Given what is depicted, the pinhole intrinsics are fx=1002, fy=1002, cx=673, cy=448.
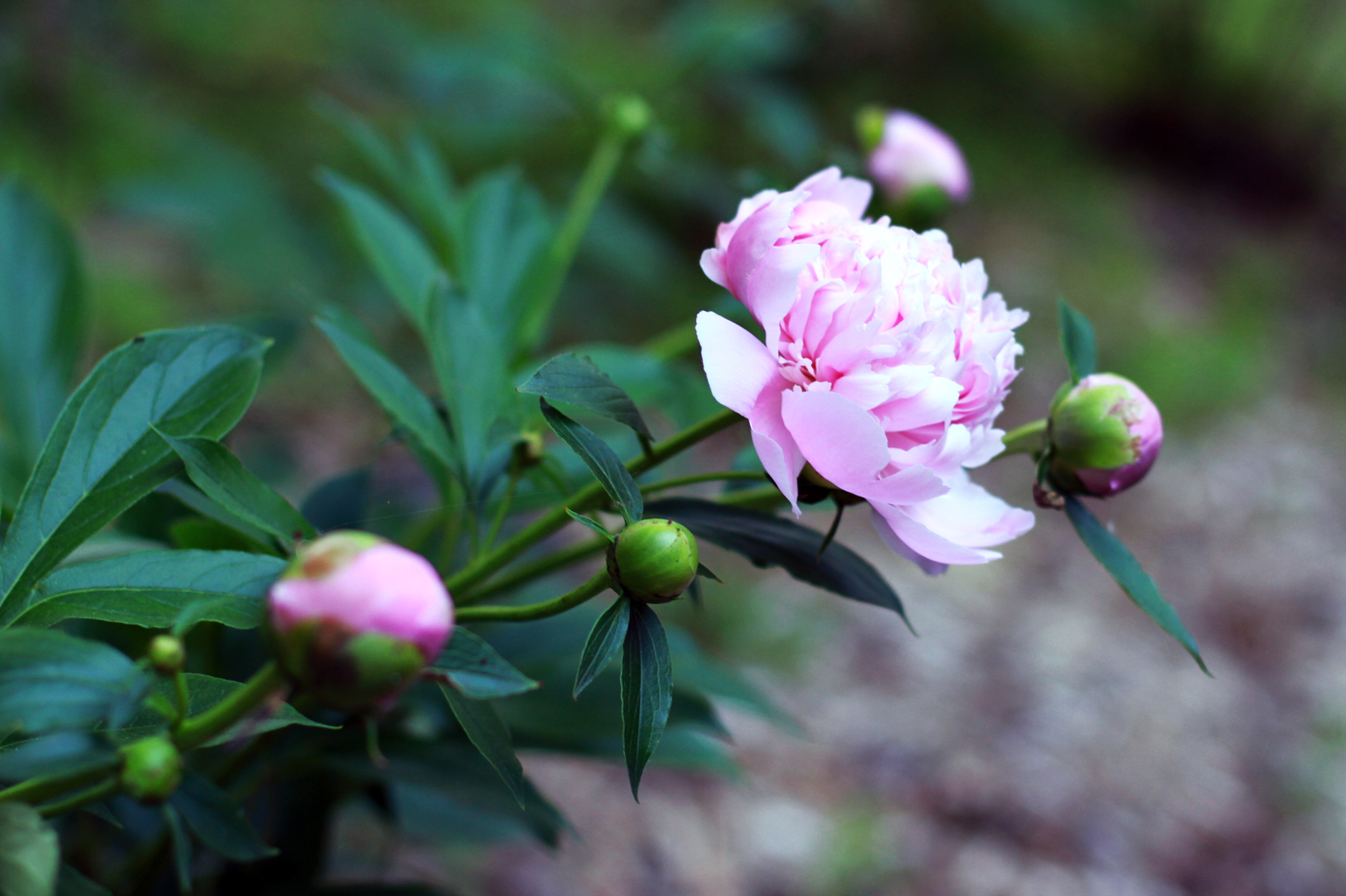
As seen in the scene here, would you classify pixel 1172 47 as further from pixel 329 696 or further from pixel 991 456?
pixel 329 696

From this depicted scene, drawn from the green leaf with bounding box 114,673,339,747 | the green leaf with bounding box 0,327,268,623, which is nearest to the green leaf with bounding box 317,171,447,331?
the green leaf with bounding box 0,327,268,623

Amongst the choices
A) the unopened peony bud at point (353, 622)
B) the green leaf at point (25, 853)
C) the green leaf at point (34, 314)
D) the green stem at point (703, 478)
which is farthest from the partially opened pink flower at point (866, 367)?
the green leaf at point (34, 314)

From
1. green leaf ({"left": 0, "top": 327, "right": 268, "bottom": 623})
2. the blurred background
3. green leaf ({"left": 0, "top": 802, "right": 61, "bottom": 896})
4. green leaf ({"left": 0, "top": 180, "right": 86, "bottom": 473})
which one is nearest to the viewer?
green leaf ({"left": 0, "top": 802, "right": 61, "bottom": 896})

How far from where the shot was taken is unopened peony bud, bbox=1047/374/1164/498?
1.41ft

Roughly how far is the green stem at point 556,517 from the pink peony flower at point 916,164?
34 cm

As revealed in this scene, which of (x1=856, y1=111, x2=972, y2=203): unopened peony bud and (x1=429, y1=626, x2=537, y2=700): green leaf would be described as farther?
(x1=856, y1=111, x2=972, y2=203): unopened peony bud

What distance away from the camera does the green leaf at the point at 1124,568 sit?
0.41 metres

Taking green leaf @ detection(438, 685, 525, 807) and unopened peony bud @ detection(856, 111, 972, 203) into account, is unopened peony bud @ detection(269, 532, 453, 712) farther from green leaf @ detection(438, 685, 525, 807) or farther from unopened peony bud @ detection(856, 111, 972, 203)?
unopened peony bud @ detection(856, 111, 972, 203)

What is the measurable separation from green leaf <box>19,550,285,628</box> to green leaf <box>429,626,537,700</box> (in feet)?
0.27

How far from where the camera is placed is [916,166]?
0.69m

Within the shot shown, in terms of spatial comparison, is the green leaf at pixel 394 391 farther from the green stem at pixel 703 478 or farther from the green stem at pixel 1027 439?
the green stem at pixel 1027 439

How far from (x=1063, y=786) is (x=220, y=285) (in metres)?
1.78

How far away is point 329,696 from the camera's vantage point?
30 cm

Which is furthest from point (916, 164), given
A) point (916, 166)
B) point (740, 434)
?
point (740, 434)
